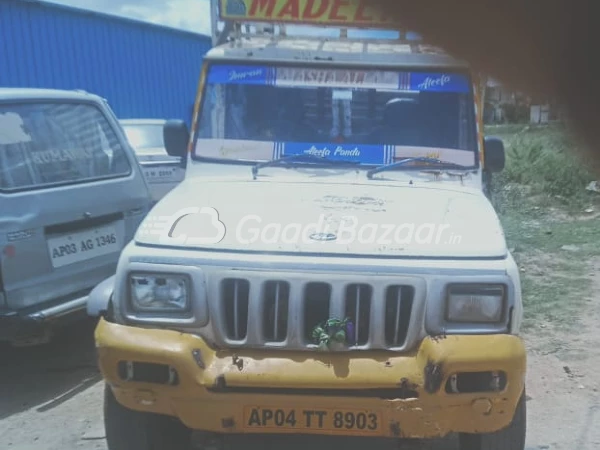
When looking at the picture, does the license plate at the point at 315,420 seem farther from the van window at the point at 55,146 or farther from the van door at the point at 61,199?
the van window at the point at 55,146

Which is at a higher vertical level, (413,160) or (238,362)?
(413,160)

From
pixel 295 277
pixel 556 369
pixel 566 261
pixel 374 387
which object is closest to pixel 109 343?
pixel 295 277

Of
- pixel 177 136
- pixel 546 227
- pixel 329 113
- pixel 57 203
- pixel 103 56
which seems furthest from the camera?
pixel 103 56

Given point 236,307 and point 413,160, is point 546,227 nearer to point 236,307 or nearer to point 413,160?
point 413,160

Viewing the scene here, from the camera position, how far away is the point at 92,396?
414 centimetres

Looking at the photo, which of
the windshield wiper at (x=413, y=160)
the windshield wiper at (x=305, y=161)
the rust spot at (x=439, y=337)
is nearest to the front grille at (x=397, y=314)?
the rust spot at (x=439, y=337)

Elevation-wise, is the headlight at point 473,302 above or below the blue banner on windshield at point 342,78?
below

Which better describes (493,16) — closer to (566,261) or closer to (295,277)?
(295,277)

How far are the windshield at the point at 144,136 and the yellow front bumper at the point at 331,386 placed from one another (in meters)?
6.37

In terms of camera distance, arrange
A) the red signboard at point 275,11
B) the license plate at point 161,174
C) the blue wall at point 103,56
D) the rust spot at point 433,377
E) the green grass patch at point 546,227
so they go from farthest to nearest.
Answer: the blue wall at point 103,56
the license plate at point 161,174
the green grass patch at point 546,227
the red signboard at point 275,11
the rust spot at point 433,377

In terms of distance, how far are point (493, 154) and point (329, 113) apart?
0.93 metres

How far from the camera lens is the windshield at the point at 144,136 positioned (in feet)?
29.3

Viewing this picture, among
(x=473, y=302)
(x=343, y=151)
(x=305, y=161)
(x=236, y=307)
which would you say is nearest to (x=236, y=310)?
(x=236, y=307)

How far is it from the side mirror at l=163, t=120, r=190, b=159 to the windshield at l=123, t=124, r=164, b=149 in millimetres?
4675
